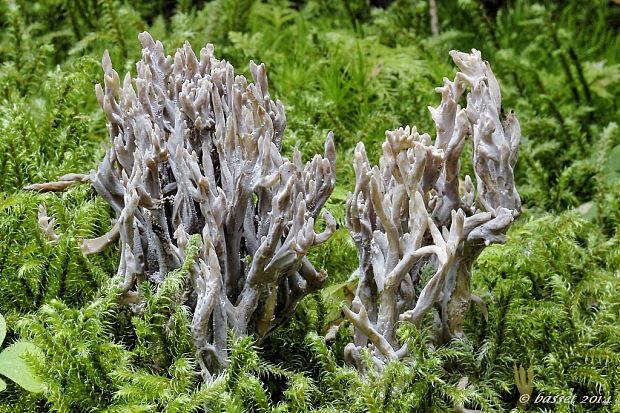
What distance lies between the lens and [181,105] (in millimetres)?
1741

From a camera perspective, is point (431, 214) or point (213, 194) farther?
point (431, 214)

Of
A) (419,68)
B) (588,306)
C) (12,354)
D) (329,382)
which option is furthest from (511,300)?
(419,68)

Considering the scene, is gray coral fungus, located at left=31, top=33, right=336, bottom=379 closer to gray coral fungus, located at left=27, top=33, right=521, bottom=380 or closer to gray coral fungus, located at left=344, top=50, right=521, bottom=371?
gray coral fungus, located at left=27, top=33, right=521, bottom=380

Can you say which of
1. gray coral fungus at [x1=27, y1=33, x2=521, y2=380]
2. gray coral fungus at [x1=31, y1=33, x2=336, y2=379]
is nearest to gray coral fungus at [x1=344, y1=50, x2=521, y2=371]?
gray coral fungus at [x1=27, y1=33, x2=521, y2=380]

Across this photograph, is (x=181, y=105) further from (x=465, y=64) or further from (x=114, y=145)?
(x=465, y=64)

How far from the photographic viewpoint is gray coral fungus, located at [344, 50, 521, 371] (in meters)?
1.61

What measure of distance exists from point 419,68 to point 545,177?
2.76ft

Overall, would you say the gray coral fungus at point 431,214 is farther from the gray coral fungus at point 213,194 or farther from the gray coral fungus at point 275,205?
the gray coral fungus at point 213,194

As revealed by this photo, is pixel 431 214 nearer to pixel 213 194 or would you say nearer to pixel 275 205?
pixel 275 205

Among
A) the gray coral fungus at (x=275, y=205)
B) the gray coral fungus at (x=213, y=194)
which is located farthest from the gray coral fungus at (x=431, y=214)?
the gray coral fungus at (x=213, y=194)

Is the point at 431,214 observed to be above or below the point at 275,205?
below

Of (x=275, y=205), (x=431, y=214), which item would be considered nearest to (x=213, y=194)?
(x=275, y=205)

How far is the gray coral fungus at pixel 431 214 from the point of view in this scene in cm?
161

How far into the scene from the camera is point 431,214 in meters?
1.78
